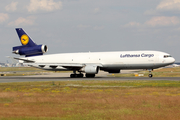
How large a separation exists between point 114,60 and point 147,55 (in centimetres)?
625

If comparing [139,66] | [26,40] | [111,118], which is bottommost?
[111,118]

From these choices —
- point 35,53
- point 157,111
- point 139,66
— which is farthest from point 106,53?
point 157,111

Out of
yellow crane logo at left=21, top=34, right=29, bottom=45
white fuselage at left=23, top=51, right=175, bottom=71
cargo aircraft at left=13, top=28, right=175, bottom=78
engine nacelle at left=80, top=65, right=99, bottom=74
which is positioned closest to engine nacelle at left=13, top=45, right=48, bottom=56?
cargo aircraft at left=13, top=28, right=175, bottom=78

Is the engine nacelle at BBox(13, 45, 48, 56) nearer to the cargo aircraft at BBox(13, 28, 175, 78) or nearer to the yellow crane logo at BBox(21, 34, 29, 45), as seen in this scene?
the cargo aircraft at BBox(13, 28, 175, 78)

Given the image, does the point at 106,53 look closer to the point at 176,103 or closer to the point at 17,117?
the point at 176,103

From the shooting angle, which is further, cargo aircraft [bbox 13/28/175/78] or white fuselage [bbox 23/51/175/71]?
cargo aircraft [bbox 13/28/175/78]

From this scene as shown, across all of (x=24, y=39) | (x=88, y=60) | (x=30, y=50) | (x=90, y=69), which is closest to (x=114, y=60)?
(x=90, y=69)

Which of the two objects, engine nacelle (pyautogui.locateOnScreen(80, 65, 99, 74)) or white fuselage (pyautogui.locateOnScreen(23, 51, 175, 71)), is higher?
white fuselage (pyautogui.locateOnScreen(23, 51, 175, 71))

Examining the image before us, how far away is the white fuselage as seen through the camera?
46219mm

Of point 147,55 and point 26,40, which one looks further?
point 26,40

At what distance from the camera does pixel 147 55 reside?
4659cm

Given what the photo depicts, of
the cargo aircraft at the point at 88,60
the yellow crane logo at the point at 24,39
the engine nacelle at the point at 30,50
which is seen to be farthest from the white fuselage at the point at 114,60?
the yellow crane logo at the point at 24,39

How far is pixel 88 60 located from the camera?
51.3 m

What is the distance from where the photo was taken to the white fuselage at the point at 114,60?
46219 mm
